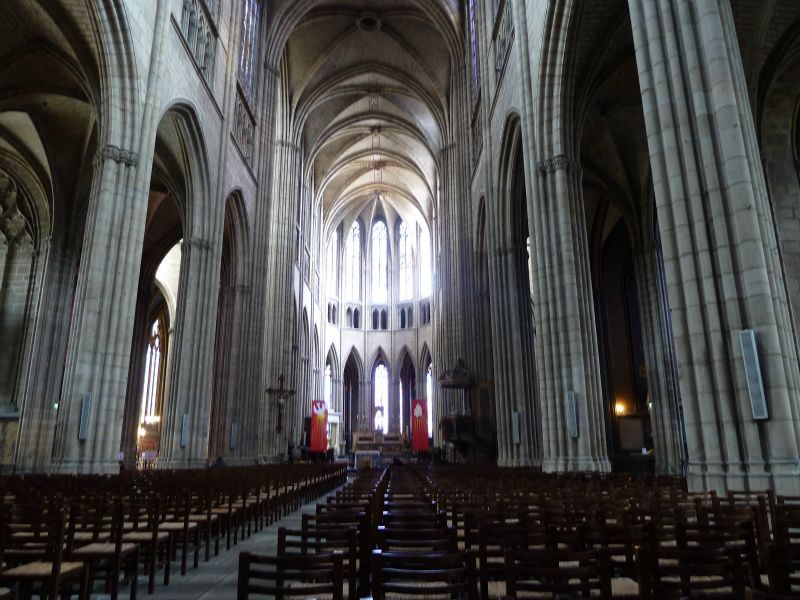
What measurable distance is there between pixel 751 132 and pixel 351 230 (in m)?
43.3

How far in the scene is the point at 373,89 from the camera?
3381cm

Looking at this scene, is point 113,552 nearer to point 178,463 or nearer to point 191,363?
point 178,463

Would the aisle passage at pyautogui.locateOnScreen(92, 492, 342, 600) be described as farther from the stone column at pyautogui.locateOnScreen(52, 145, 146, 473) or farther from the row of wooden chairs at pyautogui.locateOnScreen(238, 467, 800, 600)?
the stone column at pyautogui.locateOnScreen(52, 145, 146, 473)

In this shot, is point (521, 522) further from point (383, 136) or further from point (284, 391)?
point (383, 136)

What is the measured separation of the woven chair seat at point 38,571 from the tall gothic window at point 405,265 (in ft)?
148

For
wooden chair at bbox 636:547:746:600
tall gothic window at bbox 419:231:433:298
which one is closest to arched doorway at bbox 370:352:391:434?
tall gothic window at bbox 419:231:433:298

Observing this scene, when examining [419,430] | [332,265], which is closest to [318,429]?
[419,430]

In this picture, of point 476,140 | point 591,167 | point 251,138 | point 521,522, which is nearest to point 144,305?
point 251,138

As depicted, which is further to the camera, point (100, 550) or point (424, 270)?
point (424, 270)

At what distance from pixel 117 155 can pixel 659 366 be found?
17.2 m

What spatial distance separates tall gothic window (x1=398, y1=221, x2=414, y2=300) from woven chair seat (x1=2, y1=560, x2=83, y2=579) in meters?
Answer: 45.1

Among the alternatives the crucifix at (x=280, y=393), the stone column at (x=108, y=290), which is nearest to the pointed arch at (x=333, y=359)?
the crucifix at (x=280, y=393)

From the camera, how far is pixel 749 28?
36.8 ft

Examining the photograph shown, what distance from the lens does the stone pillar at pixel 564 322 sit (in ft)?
38.2
